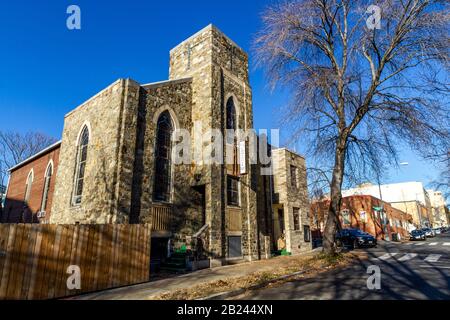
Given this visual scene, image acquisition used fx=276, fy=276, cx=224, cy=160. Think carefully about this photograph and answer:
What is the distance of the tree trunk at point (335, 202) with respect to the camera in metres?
13.1

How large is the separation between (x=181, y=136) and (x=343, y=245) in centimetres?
1585

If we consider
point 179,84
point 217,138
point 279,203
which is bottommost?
point 279,203

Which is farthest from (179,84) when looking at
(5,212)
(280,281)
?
(5,212)

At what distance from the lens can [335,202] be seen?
526 inches

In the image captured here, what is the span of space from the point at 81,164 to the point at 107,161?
4123 mm

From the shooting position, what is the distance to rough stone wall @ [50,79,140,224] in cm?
1195

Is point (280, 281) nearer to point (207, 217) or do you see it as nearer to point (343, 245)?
point (207, 217)

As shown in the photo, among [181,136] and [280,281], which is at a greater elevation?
[181,136]

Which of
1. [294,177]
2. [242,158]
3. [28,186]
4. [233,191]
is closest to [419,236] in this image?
[294,177]

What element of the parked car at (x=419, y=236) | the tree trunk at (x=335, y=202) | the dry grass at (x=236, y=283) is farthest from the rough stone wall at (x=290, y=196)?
the parked car at (x=419, y=236)

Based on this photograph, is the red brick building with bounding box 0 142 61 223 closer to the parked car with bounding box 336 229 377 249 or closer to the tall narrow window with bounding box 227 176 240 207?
the tall narrow window with bounding box 227 176 240 207

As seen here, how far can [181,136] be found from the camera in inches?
614

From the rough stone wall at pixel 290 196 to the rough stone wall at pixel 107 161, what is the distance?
1355cm

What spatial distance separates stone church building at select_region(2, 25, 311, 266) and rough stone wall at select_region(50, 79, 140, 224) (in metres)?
0.05
